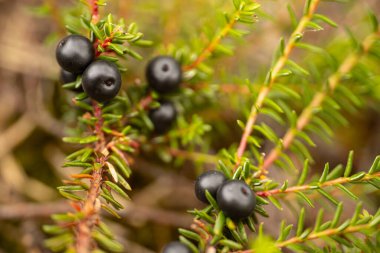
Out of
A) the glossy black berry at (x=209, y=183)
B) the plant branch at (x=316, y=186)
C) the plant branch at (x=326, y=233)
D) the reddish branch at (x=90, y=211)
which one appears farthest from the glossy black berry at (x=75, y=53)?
the plant branch at (x=326, y=233)

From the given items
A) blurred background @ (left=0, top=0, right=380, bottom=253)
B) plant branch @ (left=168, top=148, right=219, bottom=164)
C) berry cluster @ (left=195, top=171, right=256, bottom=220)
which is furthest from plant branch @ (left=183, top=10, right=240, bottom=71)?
berry cluster @ (left=195, top=171, right=256, bottom=220)

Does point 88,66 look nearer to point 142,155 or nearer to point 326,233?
point 326,233

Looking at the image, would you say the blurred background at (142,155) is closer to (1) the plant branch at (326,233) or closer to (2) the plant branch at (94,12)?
(2) the plant branch at (94,12)

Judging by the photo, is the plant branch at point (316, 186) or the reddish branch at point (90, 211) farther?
the plant branch at point (316, 186)

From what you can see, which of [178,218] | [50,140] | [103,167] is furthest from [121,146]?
[50,140]

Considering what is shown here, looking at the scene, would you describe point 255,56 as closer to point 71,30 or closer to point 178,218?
point 178,218
